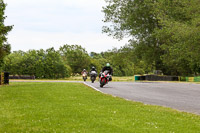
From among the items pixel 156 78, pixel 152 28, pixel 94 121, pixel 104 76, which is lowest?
pixel 94 121

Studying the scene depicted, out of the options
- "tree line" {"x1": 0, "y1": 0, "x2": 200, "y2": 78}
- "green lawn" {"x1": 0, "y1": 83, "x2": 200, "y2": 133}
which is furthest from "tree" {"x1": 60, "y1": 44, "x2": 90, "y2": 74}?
"green lawn" {"x1": 0, "y1": 83, "x2": 200, "y2": 133}

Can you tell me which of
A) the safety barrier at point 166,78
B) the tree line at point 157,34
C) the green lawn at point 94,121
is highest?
the tree line at point 157,34

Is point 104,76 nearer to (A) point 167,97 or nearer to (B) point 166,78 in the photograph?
(A) point 167,97

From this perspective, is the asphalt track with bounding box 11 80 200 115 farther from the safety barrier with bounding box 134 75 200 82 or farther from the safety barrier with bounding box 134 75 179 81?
the safety barrier with bounding box 134 75 179 81

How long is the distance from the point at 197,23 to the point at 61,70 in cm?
5012

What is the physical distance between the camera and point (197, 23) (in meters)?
36.5

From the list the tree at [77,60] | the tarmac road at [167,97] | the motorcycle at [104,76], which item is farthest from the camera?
the tree at [77,60]

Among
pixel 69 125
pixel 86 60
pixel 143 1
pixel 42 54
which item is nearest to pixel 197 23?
pixel 143 1

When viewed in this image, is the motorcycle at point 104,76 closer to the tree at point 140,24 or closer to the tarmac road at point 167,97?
the tarmac road at point 167,97

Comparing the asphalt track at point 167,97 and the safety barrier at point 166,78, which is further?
the safety barrier at point 166,78

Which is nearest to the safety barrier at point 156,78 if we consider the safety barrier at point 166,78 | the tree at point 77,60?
the safety barrier at point 166,78

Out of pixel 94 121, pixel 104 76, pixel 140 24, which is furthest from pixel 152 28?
pixel 94 121

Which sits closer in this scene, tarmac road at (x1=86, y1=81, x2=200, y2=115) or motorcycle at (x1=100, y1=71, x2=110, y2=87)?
tarmac road at (x1=86, y1=81, x2=200, y2=115)

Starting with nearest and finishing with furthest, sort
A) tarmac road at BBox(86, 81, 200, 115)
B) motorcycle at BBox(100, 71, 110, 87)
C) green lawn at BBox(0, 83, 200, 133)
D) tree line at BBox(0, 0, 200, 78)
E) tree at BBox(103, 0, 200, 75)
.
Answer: green lawn at BBox(0, 83, 200, 133) → tarmac road at BBox(86, 81, 200, 115) → motorcycle at BBox(100, 71, 110, 87) → tree line at BBox(0, 0, 200, 78) → tree at BBox(103, 0, 200, 75)
